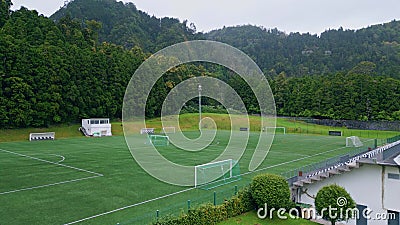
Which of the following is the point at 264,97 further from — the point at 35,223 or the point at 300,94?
the point at 35,223

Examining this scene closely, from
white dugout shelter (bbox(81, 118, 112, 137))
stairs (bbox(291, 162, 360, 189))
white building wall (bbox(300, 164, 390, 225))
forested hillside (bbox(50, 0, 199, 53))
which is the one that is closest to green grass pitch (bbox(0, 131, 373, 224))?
stairs (bbox(291, 162, 360, 189))

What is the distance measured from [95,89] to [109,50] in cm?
1264

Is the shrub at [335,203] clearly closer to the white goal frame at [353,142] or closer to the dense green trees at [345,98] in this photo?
the white goal frame at [353,142]

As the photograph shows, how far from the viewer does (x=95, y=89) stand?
5428 centimetres

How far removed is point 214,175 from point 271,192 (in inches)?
206

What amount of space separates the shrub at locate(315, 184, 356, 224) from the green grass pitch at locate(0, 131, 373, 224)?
3559 millimetres

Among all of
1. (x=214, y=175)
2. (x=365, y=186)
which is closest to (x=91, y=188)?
(x=214, y=175)

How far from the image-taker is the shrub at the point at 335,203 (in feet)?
37.2

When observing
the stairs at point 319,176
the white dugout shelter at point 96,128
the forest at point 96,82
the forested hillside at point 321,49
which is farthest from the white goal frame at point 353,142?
the forested hillside at point 321,49

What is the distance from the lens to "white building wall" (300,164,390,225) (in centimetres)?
1410

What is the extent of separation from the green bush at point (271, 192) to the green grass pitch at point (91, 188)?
1.43 meters

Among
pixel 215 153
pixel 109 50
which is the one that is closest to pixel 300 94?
pixel 109 50

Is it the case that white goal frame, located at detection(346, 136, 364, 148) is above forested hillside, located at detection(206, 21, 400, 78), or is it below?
below

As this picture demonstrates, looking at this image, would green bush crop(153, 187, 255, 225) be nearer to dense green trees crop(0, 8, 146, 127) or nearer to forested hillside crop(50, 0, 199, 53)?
dense green trees crop(0, 8, 146, 127)
